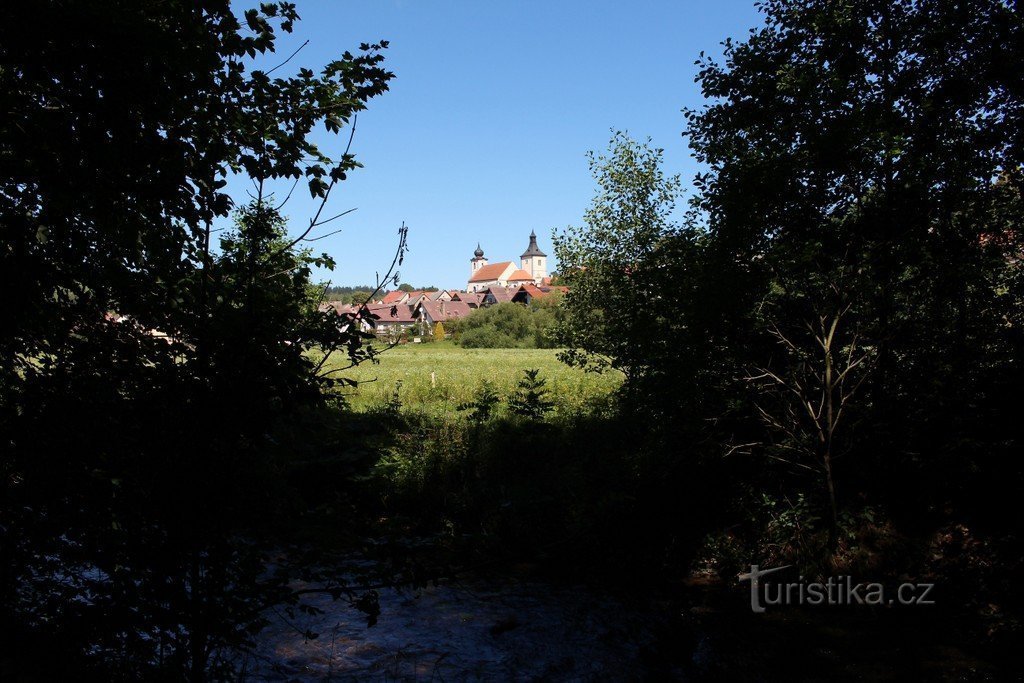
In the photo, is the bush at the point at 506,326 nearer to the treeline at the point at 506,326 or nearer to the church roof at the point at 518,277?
the treeline at the point at 506,326

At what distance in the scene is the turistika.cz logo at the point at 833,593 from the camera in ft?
30.5

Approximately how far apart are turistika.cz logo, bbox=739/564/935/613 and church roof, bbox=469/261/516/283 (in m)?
168

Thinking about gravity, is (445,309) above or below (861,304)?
above

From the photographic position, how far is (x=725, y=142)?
36.5 feet

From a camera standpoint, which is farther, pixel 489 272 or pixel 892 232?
pixel 489 272

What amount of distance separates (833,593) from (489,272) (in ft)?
574

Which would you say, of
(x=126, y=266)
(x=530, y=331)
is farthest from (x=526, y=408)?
(x=530, y=331)

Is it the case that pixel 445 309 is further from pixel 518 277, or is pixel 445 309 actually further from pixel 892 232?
pixel 892 232

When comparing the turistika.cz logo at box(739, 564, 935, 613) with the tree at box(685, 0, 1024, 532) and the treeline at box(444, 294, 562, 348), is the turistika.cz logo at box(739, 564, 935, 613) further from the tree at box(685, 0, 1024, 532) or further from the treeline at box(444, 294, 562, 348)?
the treeline at box(444, 294, 562, 348)

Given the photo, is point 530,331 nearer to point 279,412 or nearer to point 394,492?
point 394,492

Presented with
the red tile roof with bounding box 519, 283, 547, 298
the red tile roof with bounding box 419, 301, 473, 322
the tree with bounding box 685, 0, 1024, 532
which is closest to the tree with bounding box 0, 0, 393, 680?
the tree with bounding box 685, 0, 1024, 532

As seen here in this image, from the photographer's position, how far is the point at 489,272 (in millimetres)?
182750

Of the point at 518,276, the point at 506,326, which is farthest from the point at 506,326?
the point at 518,276

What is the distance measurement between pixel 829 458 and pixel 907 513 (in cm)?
196
